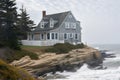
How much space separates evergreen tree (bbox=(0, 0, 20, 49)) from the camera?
33756mm

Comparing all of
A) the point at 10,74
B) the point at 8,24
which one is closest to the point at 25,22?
the point at 8,24

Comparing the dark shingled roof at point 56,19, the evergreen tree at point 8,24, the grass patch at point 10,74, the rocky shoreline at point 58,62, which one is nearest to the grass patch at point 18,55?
the rocky shoreline at point 58,62

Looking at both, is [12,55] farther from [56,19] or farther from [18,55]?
[56,19]

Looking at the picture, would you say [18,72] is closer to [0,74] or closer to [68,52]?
[0,74]

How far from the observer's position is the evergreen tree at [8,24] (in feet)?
111

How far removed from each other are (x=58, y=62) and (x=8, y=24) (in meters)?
8.78

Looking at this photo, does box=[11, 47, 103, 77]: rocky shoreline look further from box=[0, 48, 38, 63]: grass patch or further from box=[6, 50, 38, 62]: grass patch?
box=[0, 48, 38, 63]: grass patch

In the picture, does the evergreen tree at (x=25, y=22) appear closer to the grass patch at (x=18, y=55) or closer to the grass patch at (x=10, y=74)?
the grass patch at (x=18, y=55)

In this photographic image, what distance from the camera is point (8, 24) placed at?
35719mm

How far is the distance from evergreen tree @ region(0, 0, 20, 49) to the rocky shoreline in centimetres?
422

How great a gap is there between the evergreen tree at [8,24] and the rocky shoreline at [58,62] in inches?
166

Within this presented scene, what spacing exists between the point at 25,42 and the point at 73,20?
39.3ft

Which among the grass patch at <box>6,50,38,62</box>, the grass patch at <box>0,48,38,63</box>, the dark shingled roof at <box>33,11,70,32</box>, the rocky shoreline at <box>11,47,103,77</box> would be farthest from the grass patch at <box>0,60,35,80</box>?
the dark shingled roof at <box>33,11,70,32</box>

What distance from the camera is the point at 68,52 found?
38.9 m
